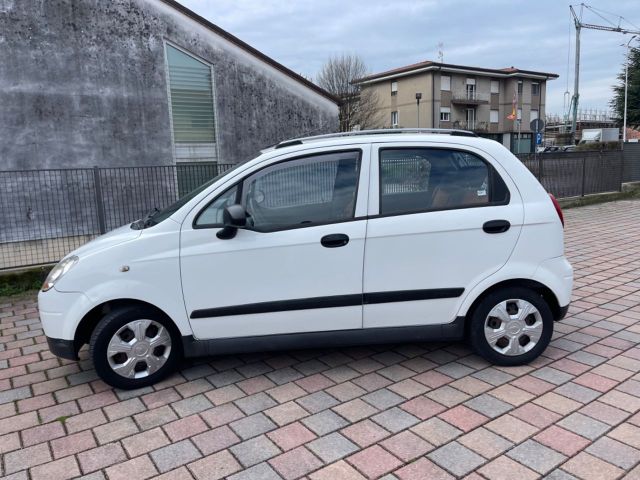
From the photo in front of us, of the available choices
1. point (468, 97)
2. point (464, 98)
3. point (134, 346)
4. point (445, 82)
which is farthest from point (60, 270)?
point (468, 97)

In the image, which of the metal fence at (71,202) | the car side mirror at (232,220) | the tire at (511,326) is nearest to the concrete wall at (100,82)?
the metal fence at (71,202)

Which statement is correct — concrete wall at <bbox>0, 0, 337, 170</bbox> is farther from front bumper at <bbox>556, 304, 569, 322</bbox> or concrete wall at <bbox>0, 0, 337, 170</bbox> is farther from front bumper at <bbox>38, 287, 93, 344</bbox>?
front bumper at <bbox>556, 304, 569, 322</bbox>

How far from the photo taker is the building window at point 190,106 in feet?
33.1

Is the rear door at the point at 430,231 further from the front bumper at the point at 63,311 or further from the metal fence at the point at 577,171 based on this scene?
the metal fence at the point at 577,171

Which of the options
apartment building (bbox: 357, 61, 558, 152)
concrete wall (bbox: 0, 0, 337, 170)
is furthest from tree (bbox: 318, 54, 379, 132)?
concrete wall (bbox: 0, 0, 337, 170)

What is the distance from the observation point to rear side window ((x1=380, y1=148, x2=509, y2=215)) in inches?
Answer: 145

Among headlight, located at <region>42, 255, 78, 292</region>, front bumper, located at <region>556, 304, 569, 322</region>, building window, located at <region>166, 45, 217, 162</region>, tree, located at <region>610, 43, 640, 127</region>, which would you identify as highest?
tree, located at <region>610, 43, 640, 127</region>

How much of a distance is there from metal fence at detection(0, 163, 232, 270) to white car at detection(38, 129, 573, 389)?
13.3ft

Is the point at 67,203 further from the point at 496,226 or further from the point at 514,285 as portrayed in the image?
the point at 514,285

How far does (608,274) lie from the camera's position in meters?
6.43

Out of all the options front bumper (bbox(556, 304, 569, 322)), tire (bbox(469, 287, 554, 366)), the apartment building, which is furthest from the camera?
the apartment building

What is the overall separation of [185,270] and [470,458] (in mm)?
2175

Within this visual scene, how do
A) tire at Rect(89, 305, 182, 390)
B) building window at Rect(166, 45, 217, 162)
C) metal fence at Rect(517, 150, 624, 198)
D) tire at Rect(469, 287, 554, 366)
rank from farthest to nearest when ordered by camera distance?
metal fence at Rect(517, 150, 624, 198), building window at Rect(166, 45, 217, 162), tire at Rect(469, 287, 554, 366), tire at Rect(89, 305, 182, 390)

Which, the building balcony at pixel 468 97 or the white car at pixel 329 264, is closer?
the white car at pixel 329 264
